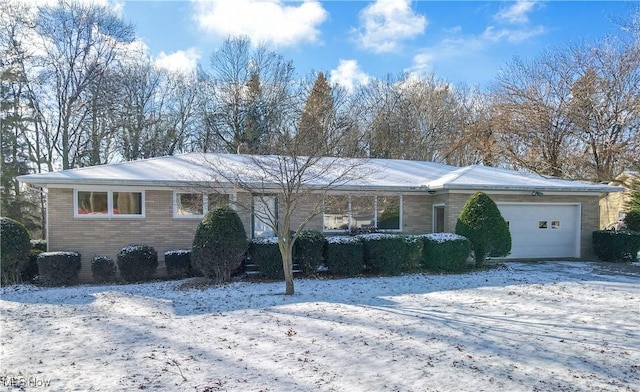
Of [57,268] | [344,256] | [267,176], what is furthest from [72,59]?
[344,256]

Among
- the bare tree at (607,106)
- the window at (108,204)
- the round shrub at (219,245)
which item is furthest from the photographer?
the bare tree at (607,106)

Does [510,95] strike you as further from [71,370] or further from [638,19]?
[71,370]

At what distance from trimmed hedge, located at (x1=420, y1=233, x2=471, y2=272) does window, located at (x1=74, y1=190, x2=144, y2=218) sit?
28.5ft

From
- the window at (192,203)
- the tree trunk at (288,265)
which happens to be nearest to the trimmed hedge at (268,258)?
the tree trunk at (288,265)

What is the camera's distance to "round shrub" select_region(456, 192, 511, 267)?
12266 millimetres

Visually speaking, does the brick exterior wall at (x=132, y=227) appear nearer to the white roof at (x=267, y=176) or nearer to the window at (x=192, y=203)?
the window at (x=192, y=203)

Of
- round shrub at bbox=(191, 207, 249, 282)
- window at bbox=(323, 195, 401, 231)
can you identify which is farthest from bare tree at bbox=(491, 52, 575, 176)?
round shrub at bbox=(191, 207, 249, 282)

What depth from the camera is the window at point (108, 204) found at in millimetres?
11984

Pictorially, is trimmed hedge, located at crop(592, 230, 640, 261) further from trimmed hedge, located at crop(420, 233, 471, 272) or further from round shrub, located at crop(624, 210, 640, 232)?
trimmed hedge, located at crop(420, 233, 471, 272)

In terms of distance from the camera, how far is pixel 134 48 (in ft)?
87.1

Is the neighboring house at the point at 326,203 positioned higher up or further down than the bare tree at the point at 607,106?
further down

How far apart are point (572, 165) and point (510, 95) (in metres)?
4.73

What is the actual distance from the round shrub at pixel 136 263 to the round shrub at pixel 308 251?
4079mm

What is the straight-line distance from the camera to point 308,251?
11188 mm
